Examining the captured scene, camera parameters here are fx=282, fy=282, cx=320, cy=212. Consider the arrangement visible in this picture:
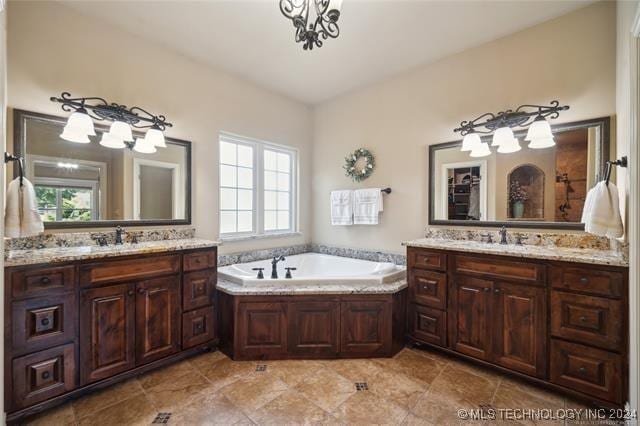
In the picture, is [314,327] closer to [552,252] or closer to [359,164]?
[552,252]

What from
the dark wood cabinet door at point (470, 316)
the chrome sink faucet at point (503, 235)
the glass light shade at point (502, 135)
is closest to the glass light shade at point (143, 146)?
the dark wood cabinet door at point (470, 316)

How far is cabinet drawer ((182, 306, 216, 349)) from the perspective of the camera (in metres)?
2.30

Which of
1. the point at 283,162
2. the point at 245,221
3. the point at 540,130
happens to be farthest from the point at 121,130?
the point at 540,130

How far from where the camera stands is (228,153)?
3.23 m

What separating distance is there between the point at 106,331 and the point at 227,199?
5.49 ft

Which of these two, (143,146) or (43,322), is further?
(143,146)

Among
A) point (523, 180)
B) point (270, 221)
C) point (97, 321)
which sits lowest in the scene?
point (97, 321)

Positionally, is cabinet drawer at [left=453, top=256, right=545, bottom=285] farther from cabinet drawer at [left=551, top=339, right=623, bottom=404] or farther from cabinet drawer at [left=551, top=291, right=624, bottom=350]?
cabinet drawer at [left=551, top=339, right=623, bottom=404]

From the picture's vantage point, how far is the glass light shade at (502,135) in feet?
7.99

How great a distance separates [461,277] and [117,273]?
2572 mm

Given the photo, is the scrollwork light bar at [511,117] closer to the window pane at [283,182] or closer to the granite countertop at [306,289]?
the granite countertop at [306,289]

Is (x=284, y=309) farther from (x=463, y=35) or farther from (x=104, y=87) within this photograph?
(x=463, y=35)

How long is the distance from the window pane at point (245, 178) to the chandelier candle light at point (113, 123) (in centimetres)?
89

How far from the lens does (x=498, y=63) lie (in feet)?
8.43
